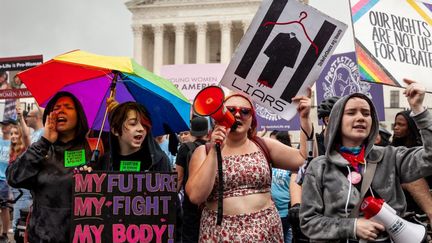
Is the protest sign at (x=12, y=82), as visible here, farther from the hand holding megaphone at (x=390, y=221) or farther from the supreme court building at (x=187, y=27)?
the supreme court building at (x=187, y=27)

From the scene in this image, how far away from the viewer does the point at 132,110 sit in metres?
3.97

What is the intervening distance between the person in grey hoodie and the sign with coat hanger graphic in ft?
2.83

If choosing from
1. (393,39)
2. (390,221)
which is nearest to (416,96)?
(390,221)

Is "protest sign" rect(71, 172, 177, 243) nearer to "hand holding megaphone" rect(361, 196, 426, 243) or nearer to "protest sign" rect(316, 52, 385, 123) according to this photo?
"hand holding megaphone" rect(361, 196, 426, 243)

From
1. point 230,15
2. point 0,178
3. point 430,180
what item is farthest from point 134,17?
point 430,180

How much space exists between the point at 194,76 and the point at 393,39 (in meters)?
8.98

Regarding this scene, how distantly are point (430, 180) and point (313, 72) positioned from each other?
59.5 inches

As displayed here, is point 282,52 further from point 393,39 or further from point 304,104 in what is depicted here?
point 393,39

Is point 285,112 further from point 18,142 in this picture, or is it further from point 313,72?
point 18,142

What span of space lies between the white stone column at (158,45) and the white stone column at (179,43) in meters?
1.52

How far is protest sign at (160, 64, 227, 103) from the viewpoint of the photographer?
43.3 feet

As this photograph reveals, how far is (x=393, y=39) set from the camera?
15.4ft

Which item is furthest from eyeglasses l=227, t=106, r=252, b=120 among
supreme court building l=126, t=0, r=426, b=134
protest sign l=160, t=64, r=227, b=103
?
supreme court building l=126, t=0, r=426, b=134

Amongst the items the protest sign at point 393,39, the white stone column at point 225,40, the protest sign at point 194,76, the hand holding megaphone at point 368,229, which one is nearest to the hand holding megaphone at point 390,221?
the hand holding megaphone at point 368,229
